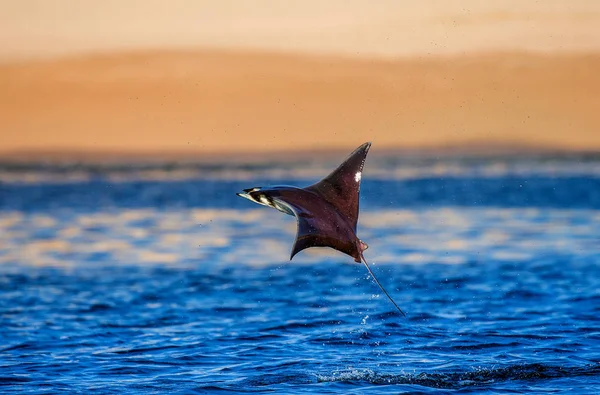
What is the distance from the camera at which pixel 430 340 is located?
16.5 m

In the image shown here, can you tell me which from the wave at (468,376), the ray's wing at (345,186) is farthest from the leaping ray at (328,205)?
the wave at (468,376)

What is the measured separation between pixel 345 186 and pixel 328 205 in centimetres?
61

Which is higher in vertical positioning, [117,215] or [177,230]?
[117,215]

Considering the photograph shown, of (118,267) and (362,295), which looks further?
(118,267)

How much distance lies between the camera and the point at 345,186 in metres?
13.8

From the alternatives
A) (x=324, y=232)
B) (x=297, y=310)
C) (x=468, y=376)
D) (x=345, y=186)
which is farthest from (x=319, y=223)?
(x=297, y=310)

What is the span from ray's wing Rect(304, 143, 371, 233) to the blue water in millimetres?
2498

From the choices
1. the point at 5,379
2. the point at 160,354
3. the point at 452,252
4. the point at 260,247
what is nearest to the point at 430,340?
the point at 160,354

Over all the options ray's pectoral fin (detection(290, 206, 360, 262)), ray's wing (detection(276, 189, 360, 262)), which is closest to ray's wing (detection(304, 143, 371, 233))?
ray's wing (detection(276, 189, 360, 262))

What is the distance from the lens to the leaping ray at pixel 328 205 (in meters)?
12.7

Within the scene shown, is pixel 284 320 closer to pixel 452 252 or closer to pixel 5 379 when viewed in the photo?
pixel 5 379

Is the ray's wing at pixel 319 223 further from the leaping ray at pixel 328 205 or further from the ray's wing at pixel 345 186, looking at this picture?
the ray's wing at pixel 345 186

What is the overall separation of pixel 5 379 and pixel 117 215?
34.3m

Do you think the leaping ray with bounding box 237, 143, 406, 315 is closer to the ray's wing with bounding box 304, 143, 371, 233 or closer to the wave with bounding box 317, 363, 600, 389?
the ray's wing with bounding box 304, 143, 371, 233
